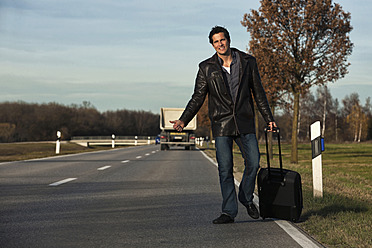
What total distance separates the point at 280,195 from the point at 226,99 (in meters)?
1.20

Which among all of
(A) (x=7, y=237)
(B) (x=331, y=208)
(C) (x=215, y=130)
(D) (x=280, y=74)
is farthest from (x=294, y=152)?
(A) (x=7, y=237)

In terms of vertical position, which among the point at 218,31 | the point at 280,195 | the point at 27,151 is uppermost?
the point at 218,31

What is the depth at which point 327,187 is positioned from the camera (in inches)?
373

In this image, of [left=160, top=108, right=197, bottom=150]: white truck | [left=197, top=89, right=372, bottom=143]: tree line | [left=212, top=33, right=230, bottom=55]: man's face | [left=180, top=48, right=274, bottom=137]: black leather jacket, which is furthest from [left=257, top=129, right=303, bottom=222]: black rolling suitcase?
[left=197, top=89, right=372, bottom=143]: tree line

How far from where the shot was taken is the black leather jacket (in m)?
5.35

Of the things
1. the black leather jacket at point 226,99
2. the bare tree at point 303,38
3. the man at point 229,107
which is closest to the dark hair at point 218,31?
the man at point 229,107

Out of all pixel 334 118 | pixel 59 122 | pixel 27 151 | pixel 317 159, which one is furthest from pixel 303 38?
pixel 59 122

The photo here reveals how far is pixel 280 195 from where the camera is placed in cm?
530

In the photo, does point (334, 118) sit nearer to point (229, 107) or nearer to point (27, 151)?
point (27, 151)

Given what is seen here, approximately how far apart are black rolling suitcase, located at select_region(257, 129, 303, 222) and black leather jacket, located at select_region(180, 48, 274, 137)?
0.41 m

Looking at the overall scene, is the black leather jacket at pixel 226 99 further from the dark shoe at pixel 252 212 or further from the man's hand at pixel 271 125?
the dark shoe at pixel 252 212

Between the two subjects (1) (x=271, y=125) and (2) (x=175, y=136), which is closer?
(1) (x=271, y=125)

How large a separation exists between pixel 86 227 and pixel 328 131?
87658 mm

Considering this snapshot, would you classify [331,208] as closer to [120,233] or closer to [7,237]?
[120,233]
